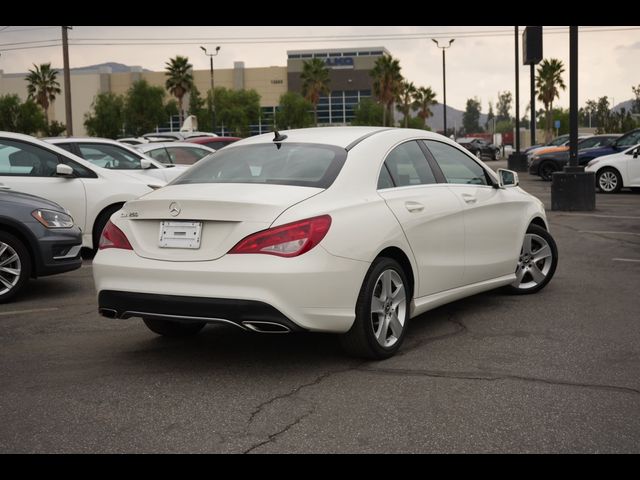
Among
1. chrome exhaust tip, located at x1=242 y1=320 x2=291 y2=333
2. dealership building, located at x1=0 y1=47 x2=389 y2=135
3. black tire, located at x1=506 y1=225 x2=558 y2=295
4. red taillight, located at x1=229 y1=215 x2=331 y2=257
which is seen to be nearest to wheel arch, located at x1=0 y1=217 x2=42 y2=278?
red taillight, located at x1=229 y1=215 x2=331 y2=257

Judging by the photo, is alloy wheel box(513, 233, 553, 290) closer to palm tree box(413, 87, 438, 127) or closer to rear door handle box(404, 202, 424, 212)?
rear door handle box(404, 202, 424, 212)

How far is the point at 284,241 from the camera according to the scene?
5.06 meters

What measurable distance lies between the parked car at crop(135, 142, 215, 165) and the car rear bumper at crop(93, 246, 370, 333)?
10.6 m

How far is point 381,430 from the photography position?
4262mm

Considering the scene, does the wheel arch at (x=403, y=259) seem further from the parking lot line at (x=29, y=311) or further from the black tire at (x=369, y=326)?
the parking lot line at (x=29, y=311)

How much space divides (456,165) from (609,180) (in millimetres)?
16744

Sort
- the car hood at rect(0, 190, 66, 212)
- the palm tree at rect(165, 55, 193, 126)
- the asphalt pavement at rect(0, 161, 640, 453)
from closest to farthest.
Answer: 1. the asphalt pavement at rect(0, 161, 640, 453)
2. the car hood at rect(0, 190, 66, 212)
3. the palm tree at rect(165, 55, 193, 126)

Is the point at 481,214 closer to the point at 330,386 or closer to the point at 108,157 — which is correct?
the point at 330,386

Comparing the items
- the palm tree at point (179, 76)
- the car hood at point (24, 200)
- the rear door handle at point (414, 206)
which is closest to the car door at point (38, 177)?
the car hood at point (24, 200)

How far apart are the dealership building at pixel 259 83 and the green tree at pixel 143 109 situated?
27.8 meters

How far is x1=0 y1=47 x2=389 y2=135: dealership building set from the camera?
114688mm

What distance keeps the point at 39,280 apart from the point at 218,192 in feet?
16.2
